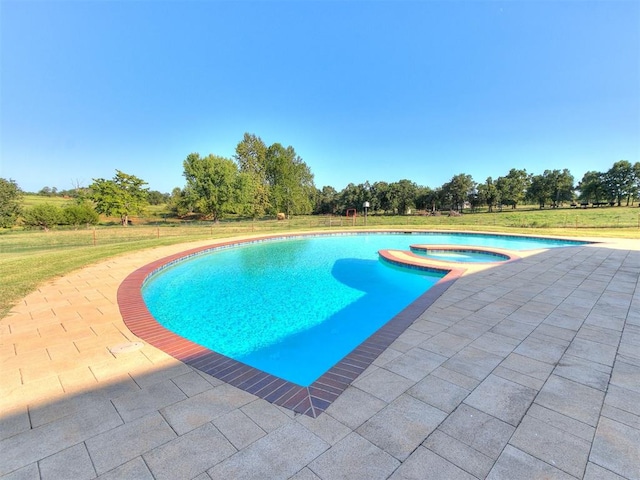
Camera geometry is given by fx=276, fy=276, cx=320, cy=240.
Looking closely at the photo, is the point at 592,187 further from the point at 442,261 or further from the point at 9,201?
the point at 9,201

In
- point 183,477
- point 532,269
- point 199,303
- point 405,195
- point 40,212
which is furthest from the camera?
point 405,195

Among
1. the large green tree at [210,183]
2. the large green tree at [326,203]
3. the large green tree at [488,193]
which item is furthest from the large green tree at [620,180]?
the large green tree at [210,183]

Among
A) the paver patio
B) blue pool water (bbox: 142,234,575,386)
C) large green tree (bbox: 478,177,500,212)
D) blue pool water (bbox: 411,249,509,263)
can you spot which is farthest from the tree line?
the paver patio

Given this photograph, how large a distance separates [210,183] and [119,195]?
10918 mm

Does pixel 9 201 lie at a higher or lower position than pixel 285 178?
lower

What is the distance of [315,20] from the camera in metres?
11.6

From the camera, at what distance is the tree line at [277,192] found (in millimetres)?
26453

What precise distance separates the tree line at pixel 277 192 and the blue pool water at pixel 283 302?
18.4 meters

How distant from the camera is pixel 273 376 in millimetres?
2607

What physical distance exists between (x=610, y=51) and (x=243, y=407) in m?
17.0

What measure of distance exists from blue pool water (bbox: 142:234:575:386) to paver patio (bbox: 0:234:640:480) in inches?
46.6

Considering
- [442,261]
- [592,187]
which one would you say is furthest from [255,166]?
[592,187]

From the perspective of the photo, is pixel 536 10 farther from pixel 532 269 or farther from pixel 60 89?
pixel 60 89

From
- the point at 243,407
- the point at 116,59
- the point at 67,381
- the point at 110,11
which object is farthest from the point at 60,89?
the point at 243,407
